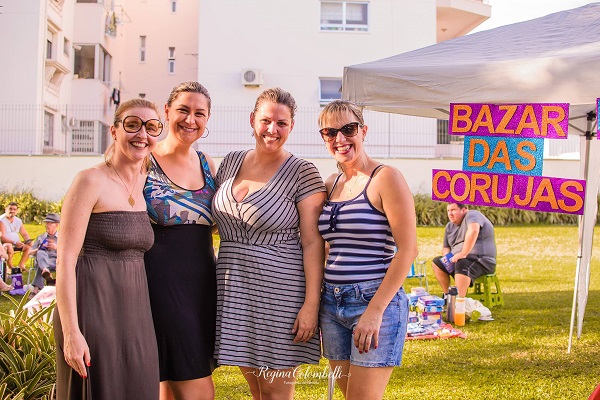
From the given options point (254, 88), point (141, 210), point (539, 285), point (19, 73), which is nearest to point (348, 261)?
point (141, 210)

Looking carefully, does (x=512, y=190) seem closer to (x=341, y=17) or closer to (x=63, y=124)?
(x=341, y=17)

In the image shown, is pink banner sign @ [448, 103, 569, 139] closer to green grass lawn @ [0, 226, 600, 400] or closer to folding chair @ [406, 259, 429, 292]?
green grass lawn @ [0, 226, 600, 400]

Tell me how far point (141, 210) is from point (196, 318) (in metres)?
0.65

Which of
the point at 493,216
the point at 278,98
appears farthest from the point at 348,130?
the point at 493,216

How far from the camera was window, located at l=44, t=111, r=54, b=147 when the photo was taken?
71.7 ft

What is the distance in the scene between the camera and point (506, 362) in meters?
6.16

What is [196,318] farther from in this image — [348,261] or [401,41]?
[401,41]

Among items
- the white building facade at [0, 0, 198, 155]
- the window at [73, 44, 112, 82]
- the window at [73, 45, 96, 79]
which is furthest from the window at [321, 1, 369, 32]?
the window at [73, 45, 96, 79]

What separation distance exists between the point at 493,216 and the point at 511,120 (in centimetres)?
1563

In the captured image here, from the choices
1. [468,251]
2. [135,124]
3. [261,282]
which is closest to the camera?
[135,124]

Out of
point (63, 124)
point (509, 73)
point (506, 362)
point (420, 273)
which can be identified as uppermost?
point (63, 124)

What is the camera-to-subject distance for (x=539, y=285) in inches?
432

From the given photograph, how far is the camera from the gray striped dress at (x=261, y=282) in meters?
3.27

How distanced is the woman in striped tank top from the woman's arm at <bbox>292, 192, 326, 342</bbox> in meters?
0.05
